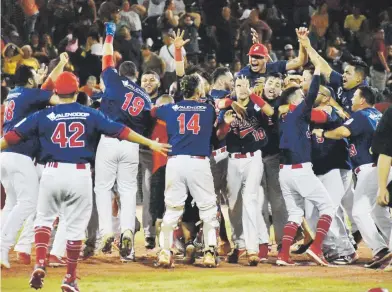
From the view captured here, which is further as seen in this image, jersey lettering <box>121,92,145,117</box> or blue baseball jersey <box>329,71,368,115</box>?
blue baseball jersey <box>329,71,368,115</box>

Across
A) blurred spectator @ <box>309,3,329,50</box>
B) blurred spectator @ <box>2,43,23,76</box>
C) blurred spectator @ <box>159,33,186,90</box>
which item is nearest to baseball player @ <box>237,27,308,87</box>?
blurred spectator @ <box>159,33,186,90</box>

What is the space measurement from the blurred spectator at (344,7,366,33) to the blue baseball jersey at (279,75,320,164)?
1255cm

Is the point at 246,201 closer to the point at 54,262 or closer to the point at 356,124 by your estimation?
the point at 356,124

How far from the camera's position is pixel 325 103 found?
1150cm

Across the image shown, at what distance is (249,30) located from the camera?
21641 millimetres

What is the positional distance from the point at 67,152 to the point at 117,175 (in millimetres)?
2045

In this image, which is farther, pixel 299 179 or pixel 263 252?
pixel 263 252

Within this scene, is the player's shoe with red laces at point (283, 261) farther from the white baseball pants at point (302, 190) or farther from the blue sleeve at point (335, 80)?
the blue sleeve at point (335, 80)

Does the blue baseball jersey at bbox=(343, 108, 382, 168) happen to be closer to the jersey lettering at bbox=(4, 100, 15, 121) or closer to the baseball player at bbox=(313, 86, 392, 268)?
the baseball player at bbox=(313, 86, 392, 268)

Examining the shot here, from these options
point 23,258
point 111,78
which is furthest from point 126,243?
point 111,78

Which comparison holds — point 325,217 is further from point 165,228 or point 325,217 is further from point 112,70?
point 112,70

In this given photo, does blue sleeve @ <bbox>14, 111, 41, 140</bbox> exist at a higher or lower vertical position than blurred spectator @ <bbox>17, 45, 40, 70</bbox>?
lower

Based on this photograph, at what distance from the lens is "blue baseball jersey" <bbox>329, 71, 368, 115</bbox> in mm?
12219

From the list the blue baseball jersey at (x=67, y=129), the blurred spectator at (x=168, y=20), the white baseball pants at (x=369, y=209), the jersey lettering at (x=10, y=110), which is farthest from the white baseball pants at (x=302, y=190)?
the blurred spectator at (x=168, y=20)
